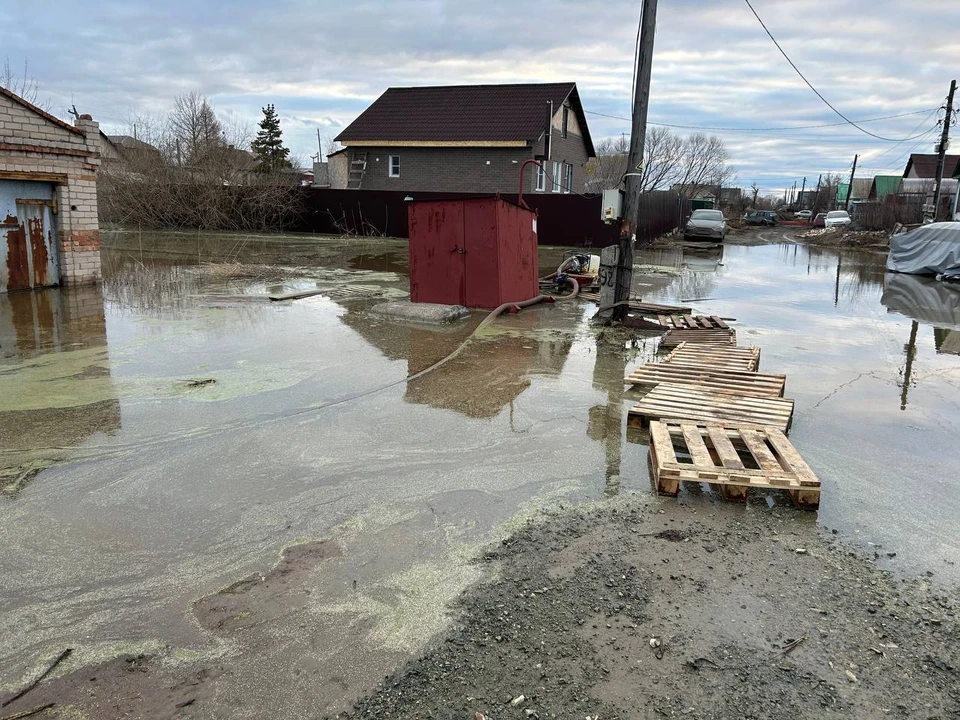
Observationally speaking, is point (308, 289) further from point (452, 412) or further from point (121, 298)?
point (452, 412)

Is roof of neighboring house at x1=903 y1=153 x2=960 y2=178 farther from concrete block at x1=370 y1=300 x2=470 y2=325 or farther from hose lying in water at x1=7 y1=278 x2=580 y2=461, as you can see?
hose lying in water at x1=7 y1=278 x2=580 y2=461

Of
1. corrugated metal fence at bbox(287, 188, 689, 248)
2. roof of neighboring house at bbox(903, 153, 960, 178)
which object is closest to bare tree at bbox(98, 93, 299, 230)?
corrugated metal fence at bbox(287, 188, 689, 248)

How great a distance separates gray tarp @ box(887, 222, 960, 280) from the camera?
17891 millimetres

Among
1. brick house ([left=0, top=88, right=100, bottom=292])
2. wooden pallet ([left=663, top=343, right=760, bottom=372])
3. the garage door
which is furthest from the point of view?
the garage door

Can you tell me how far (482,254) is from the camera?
10.7 metres

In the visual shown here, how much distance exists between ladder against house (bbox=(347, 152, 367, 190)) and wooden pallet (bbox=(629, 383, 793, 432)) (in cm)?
2673

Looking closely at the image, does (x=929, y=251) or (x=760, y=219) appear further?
(x=760, y=219)

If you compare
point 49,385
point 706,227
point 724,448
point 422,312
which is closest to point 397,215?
point 706,227

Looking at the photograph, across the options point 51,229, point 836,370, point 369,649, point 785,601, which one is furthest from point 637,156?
point 51,229

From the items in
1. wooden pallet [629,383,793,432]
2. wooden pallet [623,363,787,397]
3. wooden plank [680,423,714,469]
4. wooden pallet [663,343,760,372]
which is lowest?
wooden plank [680,423,714,469]

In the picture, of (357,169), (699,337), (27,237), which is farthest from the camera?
(357,169)

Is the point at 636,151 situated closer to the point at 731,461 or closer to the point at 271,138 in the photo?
the point at 731,461

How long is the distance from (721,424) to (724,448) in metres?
0.62

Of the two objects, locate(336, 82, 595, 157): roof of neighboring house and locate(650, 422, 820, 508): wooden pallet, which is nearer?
locate(650, 422, 820, 508): wooden pallet
